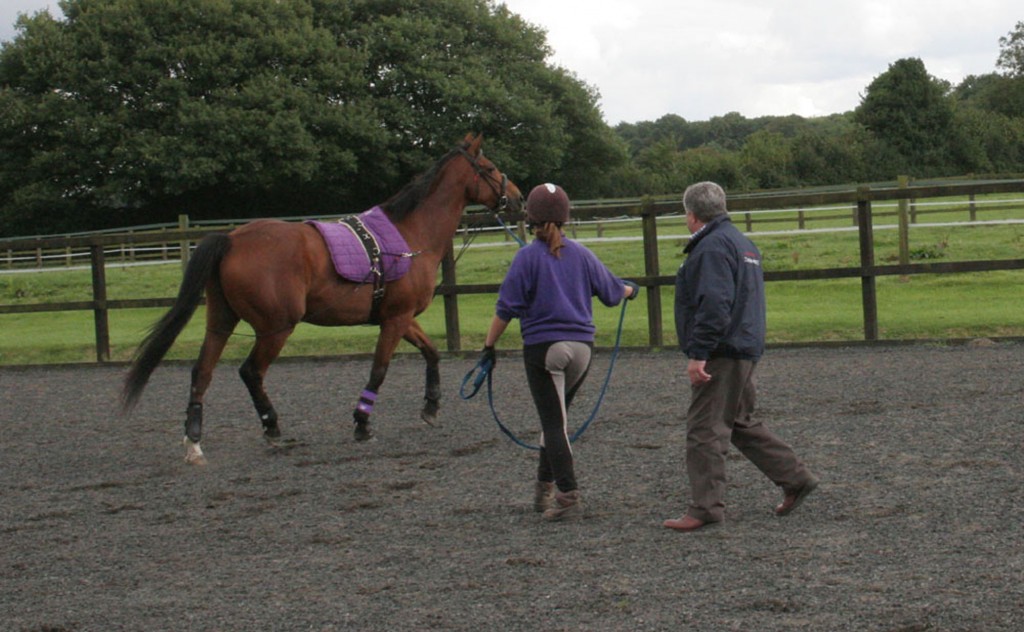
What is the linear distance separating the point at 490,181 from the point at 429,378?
1.63 m

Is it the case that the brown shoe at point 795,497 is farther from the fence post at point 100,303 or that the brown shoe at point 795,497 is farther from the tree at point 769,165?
the tree at point 769,165

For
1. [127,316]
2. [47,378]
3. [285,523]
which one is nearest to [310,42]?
[127,316]

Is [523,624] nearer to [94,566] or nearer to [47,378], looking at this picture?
[94,566]

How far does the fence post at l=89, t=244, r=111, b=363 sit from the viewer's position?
1406 centimetres

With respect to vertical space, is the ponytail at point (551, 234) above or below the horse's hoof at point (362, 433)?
above

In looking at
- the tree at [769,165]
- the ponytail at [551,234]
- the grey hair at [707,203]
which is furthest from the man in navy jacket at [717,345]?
the tree at [769,165]

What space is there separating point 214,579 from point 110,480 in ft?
8.90

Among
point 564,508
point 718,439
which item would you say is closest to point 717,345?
point 718,439

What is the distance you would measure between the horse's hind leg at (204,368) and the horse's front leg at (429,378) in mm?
1439

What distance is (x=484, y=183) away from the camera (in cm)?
928

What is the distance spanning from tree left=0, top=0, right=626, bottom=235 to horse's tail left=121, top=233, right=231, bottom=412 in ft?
104

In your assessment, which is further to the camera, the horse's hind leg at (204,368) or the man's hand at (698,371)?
the horse's hind leg at (204,368)

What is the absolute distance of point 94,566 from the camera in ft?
17.0

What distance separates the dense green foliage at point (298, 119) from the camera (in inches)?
1558
